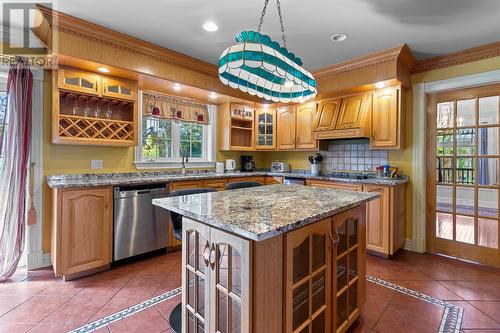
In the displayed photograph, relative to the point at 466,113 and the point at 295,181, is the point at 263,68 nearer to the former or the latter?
the point at 295,181

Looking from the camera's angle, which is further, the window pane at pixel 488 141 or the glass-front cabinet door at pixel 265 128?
the glass-front cabinet door at pixel 265 128

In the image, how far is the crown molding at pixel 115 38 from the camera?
92.4 inches

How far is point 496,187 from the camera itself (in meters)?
2.88

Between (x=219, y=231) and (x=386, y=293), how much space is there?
191 cm

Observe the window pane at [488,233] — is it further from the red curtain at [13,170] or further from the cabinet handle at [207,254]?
the red curtain at [13,170]

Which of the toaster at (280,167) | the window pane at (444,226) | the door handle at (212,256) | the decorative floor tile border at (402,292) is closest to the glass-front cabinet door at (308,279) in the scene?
the door handle at (212,256)

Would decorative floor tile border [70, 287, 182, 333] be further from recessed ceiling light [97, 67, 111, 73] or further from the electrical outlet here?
recessed ceiling light [97, 67, 111, 73]

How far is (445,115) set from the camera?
322 cm

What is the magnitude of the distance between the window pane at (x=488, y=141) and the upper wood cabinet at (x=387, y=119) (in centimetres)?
→ 82

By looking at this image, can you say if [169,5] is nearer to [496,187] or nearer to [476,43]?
[476,43]

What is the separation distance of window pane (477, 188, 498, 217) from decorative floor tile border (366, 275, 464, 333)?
1464mm

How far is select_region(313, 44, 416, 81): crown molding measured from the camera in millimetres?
2979

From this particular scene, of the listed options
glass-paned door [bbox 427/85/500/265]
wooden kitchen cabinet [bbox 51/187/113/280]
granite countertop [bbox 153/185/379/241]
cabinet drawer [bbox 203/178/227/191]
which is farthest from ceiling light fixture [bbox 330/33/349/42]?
wooden kitchen cabinet [bbox 51/187/113/280]

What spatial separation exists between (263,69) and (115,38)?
191 centimetres
